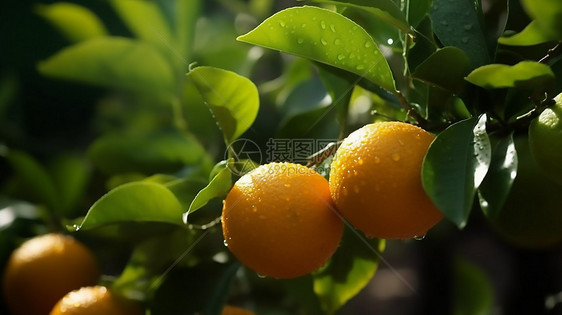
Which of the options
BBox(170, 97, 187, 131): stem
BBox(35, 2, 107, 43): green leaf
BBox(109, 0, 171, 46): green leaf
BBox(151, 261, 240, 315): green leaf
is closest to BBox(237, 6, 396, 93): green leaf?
BBox(151, 261, 240, 315): green leaf

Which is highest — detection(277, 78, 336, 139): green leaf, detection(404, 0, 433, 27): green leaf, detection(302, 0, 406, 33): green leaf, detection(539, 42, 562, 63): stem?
detection(302, 0, 406, 33): green leaf

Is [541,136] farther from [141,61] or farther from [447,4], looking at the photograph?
[141,61]

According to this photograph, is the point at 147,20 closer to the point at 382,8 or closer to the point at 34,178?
the point at 34,178

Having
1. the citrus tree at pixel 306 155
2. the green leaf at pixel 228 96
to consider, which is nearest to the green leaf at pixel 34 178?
the citrus tree at pixel 306 155

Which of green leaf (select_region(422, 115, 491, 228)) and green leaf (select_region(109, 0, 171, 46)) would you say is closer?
green leaf (select_region(422, 115, 491, 228))

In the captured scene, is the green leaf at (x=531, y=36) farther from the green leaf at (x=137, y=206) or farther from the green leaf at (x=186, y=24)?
the green leaf at (x=186, y=24)

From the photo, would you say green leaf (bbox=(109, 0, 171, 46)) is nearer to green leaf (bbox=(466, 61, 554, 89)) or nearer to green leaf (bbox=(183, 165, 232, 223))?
green leaf (bbox=(183, 165, 232, 223))

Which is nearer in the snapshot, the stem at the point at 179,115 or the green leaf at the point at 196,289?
the green leaf at the point at 196,289
